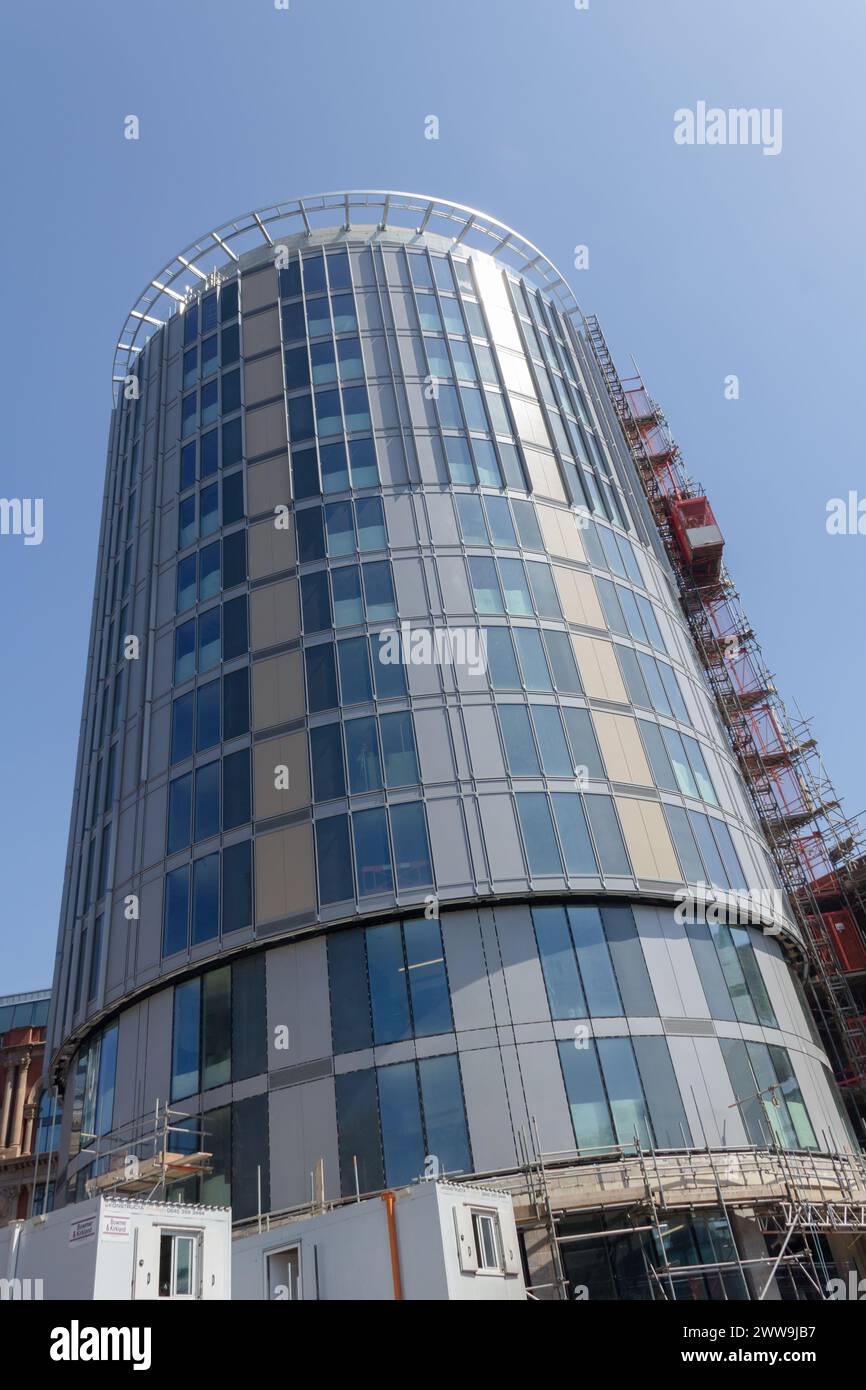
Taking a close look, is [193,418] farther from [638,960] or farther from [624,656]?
[638,960]

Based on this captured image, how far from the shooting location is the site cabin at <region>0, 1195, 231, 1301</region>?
719 inches

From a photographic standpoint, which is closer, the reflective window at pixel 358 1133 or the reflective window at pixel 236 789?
the reflective window at pixel 358 1133

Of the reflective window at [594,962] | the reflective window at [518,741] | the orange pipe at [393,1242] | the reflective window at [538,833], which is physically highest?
the reflective window at [518,741]

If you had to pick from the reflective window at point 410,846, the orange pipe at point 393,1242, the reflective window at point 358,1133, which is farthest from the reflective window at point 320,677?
the orange pipe at point 393,1242

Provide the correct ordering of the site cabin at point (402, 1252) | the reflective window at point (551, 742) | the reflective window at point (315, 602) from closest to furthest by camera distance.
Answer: the site cabin at point (402, 1252) → the reflective window at point (551, 742) → the reflective window at point (315, 602)

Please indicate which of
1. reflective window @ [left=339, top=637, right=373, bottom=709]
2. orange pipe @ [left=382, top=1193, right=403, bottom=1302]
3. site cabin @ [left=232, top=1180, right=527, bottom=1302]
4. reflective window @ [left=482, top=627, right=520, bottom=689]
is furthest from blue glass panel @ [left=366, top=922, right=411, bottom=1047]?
reflective window @ [left=482, top=627, right=520, bottom=689]

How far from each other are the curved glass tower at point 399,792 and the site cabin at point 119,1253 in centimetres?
913

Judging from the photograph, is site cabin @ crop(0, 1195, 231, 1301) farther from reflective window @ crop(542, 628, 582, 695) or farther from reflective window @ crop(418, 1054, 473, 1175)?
reflective window @ crop(542, 628, 582, 695)

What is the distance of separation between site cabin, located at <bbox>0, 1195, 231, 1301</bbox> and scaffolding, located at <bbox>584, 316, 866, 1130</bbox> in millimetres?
27678

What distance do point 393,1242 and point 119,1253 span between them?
549 centimetres

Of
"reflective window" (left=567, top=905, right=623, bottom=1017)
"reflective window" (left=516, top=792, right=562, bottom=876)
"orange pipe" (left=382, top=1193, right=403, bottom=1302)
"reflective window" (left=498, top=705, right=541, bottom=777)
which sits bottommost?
"orange pipe" (left=382, top=1193, right=403, bottom=1302)

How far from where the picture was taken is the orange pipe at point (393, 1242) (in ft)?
65.5

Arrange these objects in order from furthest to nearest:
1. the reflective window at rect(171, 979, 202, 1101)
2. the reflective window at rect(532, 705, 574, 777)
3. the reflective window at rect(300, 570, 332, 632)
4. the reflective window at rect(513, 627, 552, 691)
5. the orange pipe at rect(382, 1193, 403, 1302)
→ the reflective window at rect(300, 570, 332, 632)
the reflective window at rect(513, 627, 552, 691)
the reflective window at rect(532, 705, 574, 777)
the reflective window at rect(171, 979, 202, 1101)
the orange pipe at rect(382, 1193, 403, 1302)

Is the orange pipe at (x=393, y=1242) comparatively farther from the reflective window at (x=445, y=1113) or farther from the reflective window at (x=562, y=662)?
the reflective window at (x=562, y=662)
